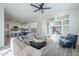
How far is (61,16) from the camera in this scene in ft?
6.47

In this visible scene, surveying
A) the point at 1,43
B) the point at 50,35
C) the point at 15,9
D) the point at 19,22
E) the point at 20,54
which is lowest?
the point at 20,54

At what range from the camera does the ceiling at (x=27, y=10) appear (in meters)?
1.93

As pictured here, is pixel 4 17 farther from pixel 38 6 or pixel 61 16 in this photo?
pixel 61 16

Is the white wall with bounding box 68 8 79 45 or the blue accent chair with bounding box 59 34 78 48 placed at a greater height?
the white wall with bounding box 68 8 79 45

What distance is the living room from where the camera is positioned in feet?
6.35

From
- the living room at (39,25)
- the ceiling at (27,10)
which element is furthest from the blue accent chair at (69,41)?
the ceiling at (27,10)

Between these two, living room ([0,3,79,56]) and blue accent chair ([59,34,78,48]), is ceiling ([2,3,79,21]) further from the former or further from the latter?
blue accent chair ([59,34,78,48])

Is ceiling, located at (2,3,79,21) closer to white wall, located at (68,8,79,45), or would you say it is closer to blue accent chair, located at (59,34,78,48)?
white wall, located at (68,8,79,45)

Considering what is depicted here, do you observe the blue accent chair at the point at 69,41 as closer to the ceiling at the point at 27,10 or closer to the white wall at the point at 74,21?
the white wall at the point at 74,21

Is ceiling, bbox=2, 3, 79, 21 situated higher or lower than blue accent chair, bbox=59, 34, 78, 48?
higher

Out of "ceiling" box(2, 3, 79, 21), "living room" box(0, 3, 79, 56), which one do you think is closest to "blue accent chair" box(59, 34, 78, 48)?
"living room" box(0, 3, 79, 56)

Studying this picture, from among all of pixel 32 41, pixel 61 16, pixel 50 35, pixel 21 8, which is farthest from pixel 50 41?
pixel 21 8

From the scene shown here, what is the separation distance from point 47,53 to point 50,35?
34 centimetres

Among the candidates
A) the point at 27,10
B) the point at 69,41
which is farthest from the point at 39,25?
the point at 69,41
